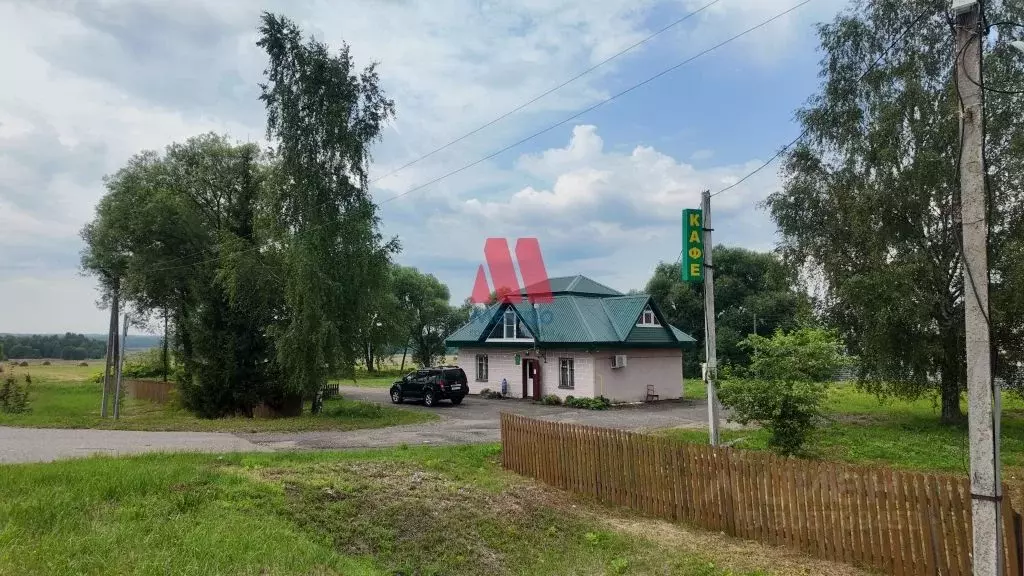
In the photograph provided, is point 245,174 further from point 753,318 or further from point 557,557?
point 753,318

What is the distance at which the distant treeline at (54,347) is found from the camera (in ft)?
271

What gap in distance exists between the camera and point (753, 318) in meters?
46.9

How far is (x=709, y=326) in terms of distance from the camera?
35.4 feet

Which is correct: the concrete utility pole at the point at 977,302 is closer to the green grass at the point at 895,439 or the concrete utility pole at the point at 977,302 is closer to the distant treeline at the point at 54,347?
the green grass at the point at 895,439

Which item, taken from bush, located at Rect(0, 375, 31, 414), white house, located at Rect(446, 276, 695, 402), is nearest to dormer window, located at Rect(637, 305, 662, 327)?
white house, located at Rect(446, 276, 695, 402)

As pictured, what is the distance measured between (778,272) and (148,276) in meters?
24.9

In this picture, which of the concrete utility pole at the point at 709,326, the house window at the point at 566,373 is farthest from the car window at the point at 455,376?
the concrete utility pole at the point at 709,326

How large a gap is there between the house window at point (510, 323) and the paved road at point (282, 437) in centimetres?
773

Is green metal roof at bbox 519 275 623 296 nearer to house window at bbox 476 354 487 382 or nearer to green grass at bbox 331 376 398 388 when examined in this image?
house window at bbox 476 354 487 382

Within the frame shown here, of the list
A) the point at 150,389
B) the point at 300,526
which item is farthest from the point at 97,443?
the point at 150,389

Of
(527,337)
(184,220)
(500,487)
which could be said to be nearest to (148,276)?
(184,220)

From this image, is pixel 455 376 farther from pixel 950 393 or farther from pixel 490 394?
pixel 950 393

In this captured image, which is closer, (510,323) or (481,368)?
(510,323)

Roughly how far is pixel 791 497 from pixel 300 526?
5.88m
